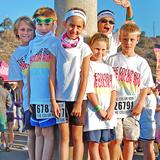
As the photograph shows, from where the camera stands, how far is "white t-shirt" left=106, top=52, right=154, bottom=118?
484 centimetres

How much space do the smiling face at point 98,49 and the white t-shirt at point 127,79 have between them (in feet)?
0.68

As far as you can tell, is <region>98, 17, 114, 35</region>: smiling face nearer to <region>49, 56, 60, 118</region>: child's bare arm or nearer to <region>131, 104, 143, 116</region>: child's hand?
<region>131, 104, 143, 116</region>: child's hand

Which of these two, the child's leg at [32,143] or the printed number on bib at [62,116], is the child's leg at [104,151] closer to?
the printed number on bib at [62,116]

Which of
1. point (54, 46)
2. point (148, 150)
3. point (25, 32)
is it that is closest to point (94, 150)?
point (54, 46)

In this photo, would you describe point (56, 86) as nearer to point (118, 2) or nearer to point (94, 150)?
point (94, 150)

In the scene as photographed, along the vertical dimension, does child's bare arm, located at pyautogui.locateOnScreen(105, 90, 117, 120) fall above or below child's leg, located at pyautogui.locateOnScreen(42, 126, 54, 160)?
above

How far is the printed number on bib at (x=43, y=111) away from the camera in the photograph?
439cm

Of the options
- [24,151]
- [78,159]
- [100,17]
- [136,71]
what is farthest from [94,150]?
[24,151]

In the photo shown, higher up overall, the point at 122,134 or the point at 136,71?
the point at 136,71

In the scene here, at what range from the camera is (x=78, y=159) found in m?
4.41

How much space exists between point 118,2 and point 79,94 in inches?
56.4

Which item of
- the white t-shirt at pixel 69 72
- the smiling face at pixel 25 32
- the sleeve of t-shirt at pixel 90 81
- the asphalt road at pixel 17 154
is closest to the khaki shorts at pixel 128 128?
the sleeve of t-shirt at pixel 90 81

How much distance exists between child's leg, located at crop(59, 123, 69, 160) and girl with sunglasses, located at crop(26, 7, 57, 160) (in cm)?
14

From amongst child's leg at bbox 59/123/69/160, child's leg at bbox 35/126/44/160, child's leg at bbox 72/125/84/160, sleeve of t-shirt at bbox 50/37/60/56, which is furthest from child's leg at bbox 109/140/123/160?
sleeve of t-shirt at bbox 50/37/60/56
